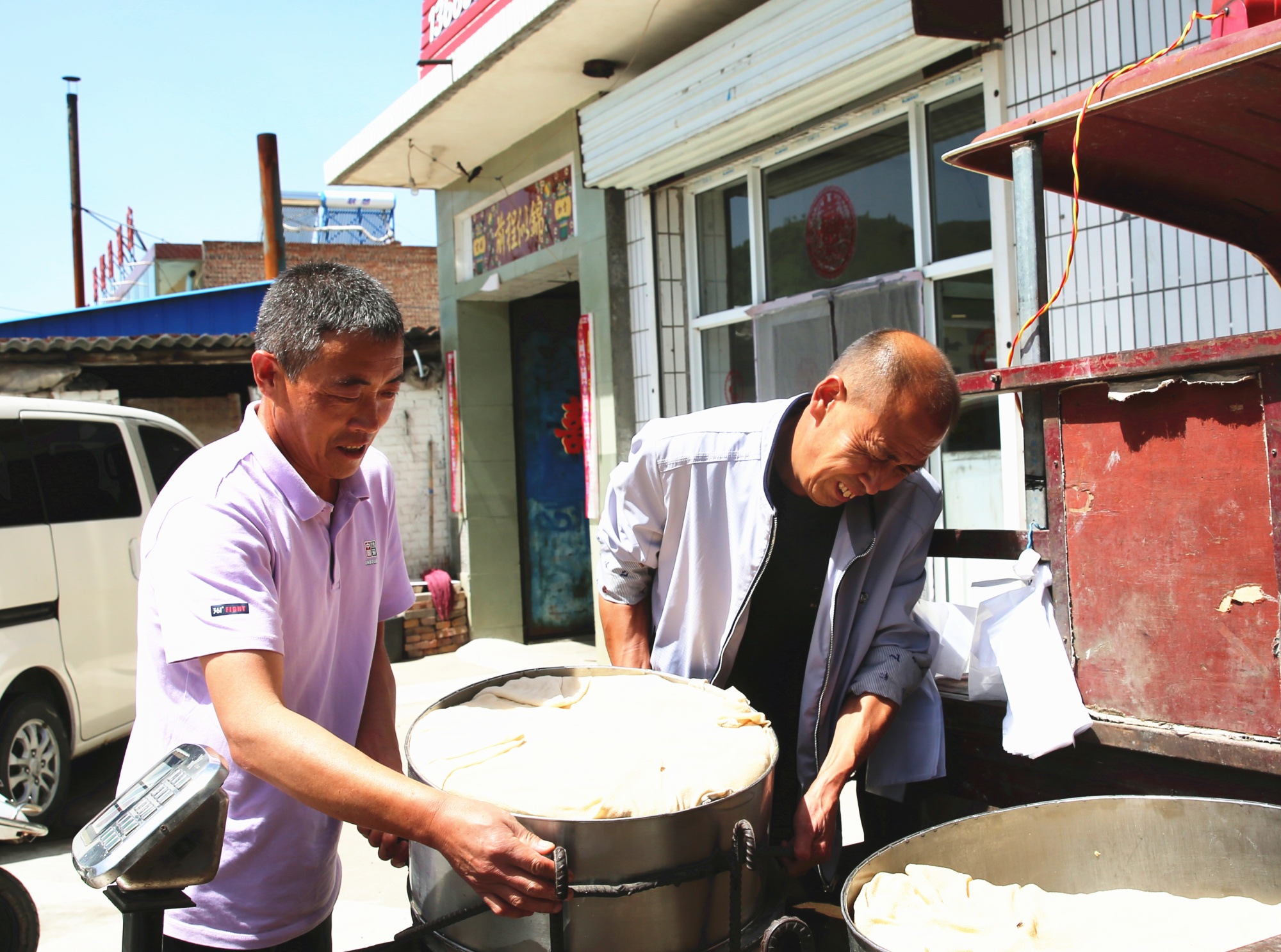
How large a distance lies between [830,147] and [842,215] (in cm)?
40

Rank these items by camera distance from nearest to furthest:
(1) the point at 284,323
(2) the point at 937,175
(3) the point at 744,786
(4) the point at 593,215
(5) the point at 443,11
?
1. (3) the point at 744,786
2. (1) the point at 284,323
3. (2) the point at 937,175
4. (4) the point at 593,215
5. (5) the point at 443,11

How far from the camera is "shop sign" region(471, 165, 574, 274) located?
743 centimetres

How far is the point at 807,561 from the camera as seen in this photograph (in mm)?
2154

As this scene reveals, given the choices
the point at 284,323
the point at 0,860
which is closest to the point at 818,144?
the point at 284,323

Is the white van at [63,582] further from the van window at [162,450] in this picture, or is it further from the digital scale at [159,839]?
the digital scale at [159,839]

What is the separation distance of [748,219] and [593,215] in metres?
1.36

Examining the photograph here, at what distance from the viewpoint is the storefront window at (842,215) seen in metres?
5.08

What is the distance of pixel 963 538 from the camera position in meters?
2.26

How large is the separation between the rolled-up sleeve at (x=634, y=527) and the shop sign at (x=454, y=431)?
23.1 feet

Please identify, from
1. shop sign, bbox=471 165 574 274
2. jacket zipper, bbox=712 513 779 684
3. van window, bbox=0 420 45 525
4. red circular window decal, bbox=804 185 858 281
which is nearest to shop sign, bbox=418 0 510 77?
shop sign, bbox=471 165 574 274

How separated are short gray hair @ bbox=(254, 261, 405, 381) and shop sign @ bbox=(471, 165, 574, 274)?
595 centimetres

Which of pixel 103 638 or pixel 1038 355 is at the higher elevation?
pixel 1038 355

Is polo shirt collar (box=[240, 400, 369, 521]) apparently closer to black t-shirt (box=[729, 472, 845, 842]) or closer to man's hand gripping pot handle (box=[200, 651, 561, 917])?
man's hand gripping pot handle (box=[200, 651, 561, 917])

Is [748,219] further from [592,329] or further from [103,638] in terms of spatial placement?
[103,638]
